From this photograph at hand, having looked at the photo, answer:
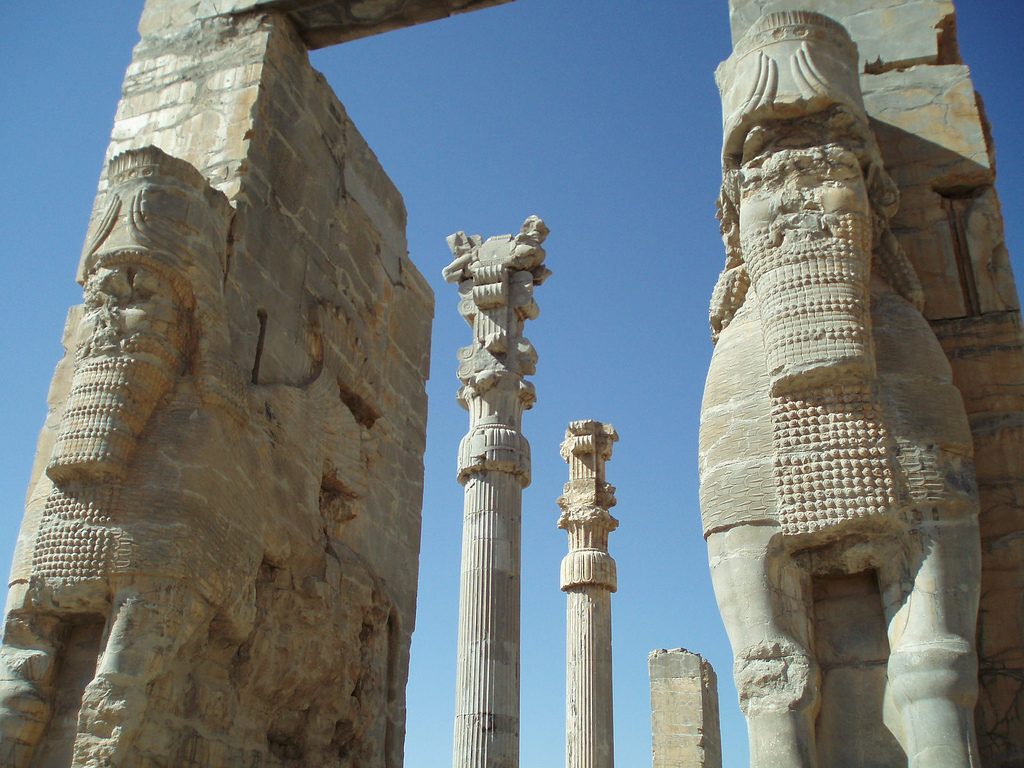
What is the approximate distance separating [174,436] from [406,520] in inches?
84.4

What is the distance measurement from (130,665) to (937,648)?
2.94 metres

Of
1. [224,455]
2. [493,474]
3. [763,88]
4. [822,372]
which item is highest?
[493,474]

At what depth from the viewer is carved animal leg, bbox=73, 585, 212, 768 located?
14.1 feet

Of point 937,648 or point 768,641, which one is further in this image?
point 768,641

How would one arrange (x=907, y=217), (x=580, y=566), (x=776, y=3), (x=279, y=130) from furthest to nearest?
(x=580, y=566)
(x=279, y=130)
(x=776, y=3)
(x=907, y=217)

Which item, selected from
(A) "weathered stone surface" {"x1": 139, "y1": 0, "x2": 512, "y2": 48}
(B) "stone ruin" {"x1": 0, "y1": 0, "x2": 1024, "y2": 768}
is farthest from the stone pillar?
(A) "weathered stone surface" {"x1": 139, "y1": 0, "x2": 512, "y2": 48}

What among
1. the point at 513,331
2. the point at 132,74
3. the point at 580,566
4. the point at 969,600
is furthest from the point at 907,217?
the point at 580,566

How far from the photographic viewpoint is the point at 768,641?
3578 millimetres

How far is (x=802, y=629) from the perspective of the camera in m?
3.63

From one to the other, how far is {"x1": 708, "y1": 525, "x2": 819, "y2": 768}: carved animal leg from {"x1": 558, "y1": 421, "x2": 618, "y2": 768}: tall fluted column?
8.92 m

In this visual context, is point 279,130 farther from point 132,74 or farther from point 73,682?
point 73,682

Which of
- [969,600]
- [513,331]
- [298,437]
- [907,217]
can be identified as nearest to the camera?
[969,600]

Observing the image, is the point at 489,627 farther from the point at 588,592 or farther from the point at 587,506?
the point at 587,506

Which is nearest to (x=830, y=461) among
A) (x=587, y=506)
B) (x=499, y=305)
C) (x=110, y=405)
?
(x=110, y=405)
